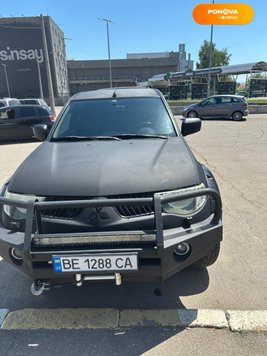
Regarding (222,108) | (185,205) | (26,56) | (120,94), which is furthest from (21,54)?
(185,205)

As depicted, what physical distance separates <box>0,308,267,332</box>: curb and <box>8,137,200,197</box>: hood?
1.12 meters

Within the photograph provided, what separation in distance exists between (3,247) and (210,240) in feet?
5.25

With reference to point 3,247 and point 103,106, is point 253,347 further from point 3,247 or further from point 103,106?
point 103,106

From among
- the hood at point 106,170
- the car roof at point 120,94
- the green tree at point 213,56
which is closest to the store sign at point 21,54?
the green tree at point 213,56

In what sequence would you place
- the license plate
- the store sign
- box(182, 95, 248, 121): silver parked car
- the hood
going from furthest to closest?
the store sign → box(182, 95, 248, 121): silver parked car → the hood → the license plate

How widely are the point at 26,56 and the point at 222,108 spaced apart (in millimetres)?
52228

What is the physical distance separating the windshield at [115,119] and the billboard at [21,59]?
58706 millimetres

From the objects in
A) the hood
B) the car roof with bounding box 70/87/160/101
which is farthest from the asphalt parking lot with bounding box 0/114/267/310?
the car roof with bounding box 70/87/160/101

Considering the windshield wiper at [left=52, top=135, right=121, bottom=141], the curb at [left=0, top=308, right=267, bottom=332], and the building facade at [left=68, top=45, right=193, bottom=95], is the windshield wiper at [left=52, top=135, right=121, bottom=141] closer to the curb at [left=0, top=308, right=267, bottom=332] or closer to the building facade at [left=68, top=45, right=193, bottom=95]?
the curb at [left=0, top=308, right=267, bottom=332]

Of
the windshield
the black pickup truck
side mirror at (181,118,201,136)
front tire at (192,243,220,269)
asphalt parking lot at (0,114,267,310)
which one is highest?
the windshield

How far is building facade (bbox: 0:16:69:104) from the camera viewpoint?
57219 millimetres

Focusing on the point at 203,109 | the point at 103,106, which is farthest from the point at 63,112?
the point at 203,109

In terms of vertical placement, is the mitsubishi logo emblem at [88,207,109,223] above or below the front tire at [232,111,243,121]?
above

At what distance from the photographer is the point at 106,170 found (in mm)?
2516
